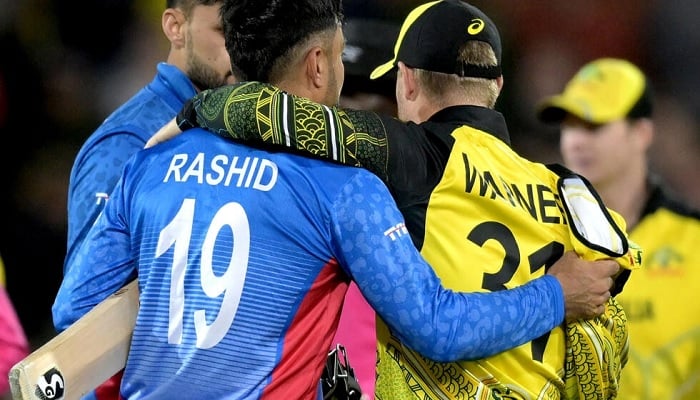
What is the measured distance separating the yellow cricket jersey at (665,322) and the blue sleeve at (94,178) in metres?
2.44

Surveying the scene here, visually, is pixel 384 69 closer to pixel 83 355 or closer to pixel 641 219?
pixel 83 355

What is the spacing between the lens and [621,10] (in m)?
7.14

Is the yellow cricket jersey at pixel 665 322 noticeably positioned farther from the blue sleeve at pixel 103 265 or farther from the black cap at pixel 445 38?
the blue sleeve at pixel 103 265

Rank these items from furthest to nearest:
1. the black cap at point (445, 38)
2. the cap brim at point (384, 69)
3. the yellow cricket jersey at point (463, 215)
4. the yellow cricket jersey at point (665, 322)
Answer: the yellow cricket jersey at point (665, 322) < the cap brim at point (384, 69) < the black cap at point (445, 38) < the yellow cricket jersey at point (463, 215)

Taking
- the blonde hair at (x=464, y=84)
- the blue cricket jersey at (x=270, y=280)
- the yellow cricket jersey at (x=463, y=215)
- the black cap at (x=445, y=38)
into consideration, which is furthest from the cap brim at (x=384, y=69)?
the blue cricket jersey at (x=270, y=280)

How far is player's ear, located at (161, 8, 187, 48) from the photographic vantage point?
368 cm

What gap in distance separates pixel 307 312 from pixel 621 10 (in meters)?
5.11

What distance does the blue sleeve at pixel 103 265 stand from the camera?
8.71 ft

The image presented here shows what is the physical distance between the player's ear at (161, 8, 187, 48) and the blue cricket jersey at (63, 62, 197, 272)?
98 millimetres

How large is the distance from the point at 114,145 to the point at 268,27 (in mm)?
993

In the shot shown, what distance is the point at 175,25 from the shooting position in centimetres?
370

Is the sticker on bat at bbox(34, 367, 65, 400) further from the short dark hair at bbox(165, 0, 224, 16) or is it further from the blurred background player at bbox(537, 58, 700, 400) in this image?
the blurred background player at bbox(537, 58, 700, 400)

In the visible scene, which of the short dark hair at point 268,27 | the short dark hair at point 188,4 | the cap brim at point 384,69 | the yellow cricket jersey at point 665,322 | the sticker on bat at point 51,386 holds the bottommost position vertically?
the yellow cricket jersey at point 665,322

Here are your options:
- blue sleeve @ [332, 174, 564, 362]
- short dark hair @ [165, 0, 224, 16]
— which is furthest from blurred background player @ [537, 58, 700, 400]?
blue sleeve @ [332, 174, 564, 362]
